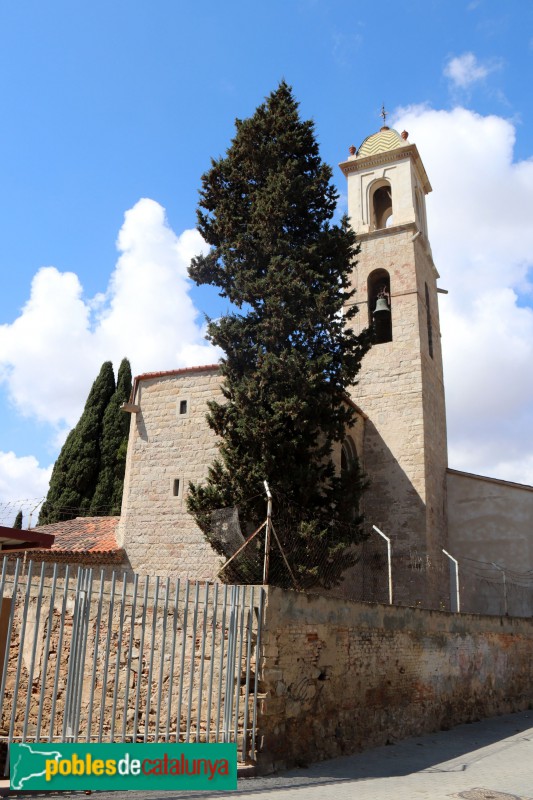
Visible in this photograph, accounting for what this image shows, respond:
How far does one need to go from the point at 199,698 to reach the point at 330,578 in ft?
20.6

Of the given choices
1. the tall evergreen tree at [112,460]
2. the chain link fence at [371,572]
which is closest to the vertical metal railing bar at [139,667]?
the chain link fence at [371,572]

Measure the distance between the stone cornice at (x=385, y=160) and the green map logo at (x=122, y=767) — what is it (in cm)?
2159

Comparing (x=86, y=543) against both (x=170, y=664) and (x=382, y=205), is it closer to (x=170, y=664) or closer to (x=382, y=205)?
(x=170, y=664)

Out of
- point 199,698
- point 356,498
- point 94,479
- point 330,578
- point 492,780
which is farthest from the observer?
point 94,479

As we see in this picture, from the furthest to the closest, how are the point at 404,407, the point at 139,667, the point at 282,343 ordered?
the point at 404,407, the point at 282,343, the point at 139,667

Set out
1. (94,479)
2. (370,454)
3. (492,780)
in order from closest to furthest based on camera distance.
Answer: (492,780) → (370,454) → (94,479)

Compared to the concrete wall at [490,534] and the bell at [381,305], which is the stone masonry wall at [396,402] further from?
the concrete wall at [490,534]

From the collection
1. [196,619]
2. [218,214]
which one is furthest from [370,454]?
[196,619]

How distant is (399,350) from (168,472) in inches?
368

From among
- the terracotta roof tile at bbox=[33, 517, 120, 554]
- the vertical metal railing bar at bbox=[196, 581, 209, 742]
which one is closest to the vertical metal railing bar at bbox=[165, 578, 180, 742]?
the vertical metal railing bar at bbox=[196, 581, 209, 742]

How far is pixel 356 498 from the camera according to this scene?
14.1 metres

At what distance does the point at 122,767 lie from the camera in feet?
19.9

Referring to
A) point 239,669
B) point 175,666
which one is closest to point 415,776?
point 239,669

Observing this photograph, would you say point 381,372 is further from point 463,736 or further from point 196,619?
point 196,619
